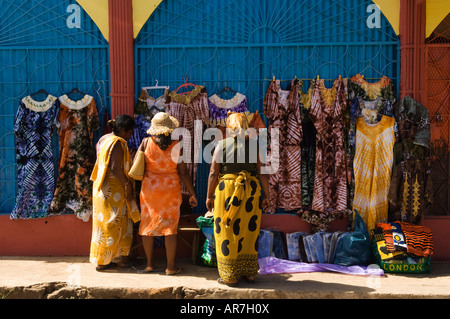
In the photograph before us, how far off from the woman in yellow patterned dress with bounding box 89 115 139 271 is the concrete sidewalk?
0.28 m

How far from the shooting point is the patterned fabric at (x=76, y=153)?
6.25 meters

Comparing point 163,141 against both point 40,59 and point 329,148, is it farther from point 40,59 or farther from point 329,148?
point 40,59

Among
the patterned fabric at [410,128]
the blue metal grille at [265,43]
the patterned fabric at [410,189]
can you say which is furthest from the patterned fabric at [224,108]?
the patterned fabric at [410,189]

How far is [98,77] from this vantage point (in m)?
6.42

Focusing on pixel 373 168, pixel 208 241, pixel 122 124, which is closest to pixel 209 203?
pixel 208 241

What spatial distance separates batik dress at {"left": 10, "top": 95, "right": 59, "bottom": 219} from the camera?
6262 millimetres

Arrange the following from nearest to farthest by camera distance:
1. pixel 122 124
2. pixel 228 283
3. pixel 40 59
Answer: pixel 228 283
pixel 122 124
pixel 40 59

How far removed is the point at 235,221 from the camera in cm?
496

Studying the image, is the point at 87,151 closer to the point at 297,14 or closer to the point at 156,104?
the point at 156,104

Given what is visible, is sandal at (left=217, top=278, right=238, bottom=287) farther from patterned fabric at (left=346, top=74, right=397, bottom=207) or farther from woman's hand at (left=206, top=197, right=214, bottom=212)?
patterned fabric at (left=346, top=74, right=397, bottom=207)

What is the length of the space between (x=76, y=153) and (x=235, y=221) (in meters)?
2.55

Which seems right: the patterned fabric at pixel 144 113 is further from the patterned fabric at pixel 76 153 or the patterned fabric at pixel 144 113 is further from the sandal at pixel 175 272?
the sandal at pixel 175 272

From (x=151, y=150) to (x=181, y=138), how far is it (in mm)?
793

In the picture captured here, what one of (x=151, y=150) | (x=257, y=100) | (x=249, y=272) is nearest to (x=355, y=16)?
(x=257, y=100)
